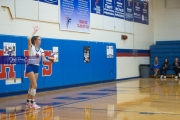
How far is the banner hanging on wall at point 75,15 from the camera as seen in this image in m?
14.8

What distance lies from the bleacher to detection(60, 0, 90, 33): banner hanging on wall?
8.16 m

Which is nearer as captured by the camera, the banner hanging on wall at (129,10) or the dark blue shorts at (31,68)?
the dark blue shorts at (31,68)

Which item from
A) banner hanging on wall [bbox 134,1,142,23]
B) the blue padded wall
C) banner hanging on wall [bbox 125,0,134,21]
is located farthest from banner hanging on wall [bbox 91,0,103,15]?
banner hanging on wall [bbox 134,1,142,23]

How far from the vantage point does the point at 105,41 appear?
59.5 ft

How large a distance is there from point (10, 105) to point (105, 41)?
9504mm

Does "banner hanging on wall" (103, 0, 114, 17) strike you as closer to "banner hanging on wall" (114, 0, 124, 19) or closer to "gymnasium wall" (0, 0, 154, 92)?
"gymnasium wall" (0, 0, 154, 92)

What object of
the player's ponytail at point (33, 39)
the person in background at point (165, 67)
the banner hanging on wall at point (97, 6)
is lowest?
the person in background at point (165, 67)

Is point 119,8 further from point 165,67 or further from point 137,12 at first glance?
point 165,67

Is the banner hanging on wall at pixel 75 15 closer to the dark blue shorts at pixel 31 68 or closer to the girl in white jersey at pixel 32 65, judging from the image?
the girl in white jersey at pixel 32 65

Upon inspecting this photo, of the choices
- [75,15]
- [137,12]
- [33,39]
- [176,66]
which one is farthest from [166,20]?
[33,39]

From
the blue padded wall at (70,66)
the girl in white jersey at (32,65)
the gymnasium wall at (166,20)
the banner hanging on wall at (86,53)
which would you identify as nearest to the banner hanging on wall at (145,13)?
the gymnasium wall at (166,20)

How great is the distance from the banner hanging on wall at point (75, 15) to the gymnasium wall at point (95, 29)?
0.27 metres

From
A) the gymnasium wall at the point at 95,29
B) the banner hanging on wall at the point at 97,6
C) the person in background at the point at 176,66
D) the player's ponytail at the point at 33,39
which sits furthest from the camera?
the person in background at the point at 176,66

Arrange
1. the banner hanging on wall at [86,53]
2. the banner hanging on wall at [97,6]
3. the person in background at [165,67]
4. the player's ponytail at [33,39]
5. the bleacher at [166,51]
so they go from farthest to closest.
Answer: the bleacher at [166,51]
the person in background at [165,67]
the banner hanging on wall at [97,6]
the banner hanging on wall at [86,53]
the player's ponytail at [33,39]
